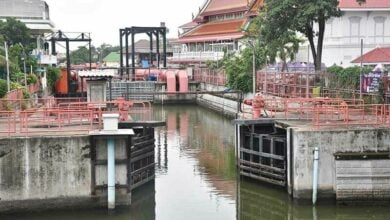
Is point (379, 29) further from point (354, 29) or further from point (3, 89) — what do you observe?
point (3, 89)

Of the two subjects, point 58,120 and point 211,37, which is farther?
point 211,37

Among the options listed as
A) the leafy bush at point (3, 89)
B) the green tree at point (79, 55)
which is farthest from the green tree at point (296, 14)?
the green tree at point (79, 55)

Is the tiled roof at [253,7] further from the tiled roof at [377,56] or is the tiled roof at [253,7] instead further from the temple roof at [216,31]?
the tiled roof at [377,56]

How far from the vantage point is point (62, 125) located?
22.2 m

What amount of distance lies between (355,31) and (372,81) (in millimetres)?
19370

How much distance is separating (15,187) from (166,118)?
29.3 m

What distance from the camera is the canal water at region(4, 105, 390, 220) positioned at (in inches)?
782

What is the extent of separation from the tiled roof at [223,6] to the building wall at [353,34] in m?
29.6

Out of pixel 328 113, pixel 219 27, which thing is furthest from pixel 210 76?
pixel 328 113

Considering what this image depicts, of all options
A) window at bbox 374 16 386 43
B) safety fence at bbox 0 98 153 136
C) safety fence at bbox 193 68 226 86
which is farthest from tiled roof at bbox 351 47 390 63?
safety fence at bbox 0 98 153 136

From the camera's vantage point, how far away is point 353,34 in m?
46.7

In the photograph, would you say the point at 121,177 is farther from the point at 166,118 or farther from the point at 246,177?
the point at 166,118

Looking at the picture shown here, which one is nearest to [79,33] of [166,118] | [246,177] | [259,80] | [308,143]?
[166,118]

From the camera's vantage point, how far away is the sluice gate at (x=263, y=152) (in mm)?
22281
